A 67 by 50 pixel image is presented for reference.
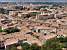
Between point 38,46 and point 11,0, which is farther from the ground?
point 38,46

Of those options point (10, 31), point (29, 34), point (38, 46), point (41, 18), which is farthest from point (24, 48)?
point (41, 18)

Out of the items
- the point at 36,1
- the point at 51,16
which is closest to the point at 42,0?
the point at 36,1

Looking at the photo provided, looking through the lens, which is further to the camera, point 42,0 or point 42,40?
point 42,0

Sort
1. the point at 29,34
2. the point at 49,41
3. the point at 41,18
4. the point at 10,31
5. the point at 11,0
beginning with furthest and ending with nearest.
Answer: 1. the point at 11,0
2. the point at 41,18
3. the point at 10,31
4. the point at 29,34
5. the point at 49,41

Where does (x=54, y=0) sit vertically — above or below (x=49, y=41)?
below

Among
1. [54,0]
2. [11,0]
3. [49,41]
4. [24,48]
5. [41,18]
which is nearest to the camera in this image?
[24,48]

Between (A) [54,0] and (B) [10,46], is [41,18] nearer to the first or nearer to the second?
(B) [10,46]

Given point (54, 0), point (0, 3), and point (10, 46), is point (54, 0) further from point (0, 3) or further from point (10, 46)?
point (10, 46)

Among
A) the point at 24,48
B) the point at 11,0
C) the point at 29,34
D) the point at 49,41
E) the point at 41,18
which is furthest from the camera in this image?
the point at 11,0

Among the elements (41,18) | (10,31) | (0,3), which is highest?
(10,31)
